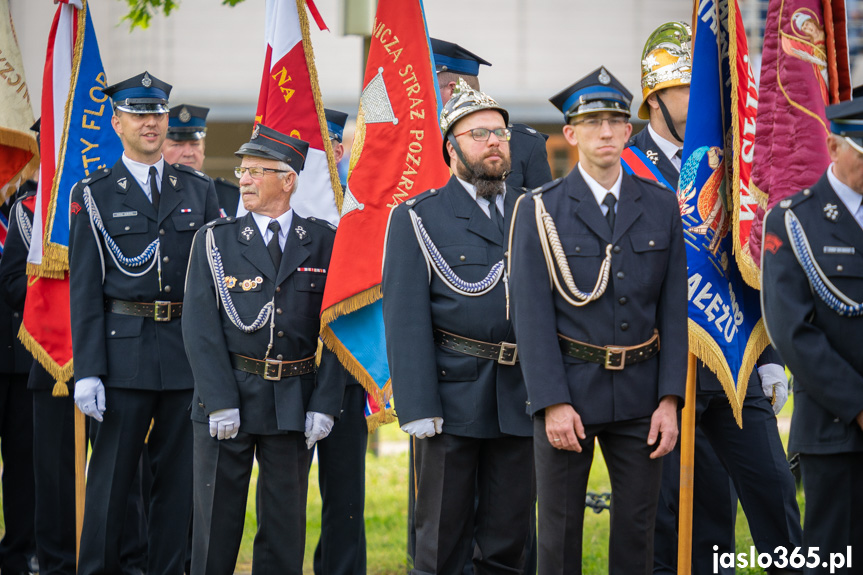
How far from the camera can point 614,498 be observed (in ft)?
13.4

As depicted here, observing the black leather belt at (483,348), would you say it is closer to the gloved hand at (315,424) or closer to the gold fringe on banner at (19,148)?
the gloved hand at (315,424)

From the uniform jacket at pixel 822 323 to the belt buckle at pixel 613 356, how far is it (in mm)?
528

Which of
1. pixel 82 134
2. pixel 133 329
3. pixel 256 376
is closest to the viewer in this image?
pixel 256 376

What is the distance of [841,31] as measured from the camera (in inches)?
183

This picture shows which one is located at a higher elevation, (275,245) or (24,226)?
(24,226)

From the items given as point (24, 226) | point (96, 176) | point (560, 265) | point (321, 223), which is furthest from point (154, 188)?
point (560, 265)

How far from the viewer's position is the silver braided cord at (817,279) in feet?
12.7

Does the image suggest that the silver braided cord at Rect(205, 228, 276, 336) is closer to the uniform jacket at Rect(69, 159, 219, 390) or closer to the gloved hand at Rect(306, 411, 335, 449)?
the gloved hand at Rect(306, 411, 335, 449)

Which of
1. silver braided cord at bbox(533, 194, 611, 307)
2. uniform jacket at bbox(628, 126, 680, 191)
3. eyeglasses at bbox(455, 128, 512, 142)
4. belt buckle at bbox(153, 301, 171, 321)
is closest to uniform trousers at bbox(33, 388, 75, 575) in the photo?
belt buckle at bbox(153, 301, 171, 321)

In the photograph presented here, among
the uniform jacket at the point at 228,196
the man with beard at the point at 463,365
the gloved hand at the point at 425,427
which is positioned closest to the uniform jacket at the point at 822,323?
the man with beard at the point at 463,365

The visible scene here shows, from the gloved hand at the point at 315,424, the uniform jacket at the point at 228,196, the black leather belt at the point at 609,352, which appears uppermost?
the uniform jacket at the point at 228,196

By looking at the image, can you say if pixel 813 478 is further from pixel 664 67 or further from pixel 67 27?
pixel 67 27

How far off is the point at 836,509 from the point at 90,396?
333 centimetres

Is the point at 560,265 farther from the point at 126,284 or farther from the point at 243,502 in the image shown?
the point at 126,284
